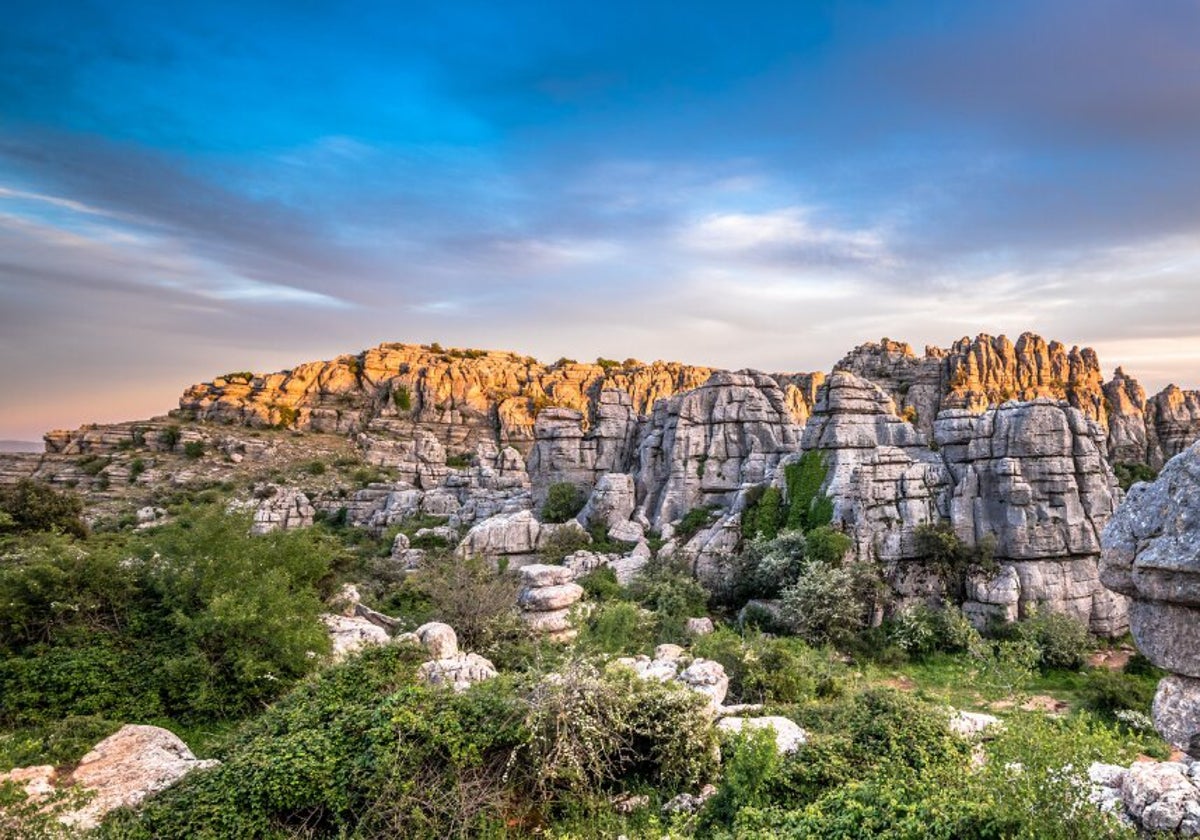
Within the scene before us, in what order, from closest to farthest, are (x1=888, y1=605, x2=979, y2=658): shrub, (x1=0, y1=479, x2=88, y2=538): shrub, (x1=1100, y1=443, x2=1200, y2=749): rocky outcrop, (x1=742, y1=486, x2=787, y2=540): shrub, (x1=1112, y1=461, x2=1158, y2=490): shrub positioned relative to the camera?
1. (x1=1100, y1=443, x2=1200, y2=749): rocky outcrop
2. (x1=888, y1=605, x2=979, y2=658): shrub
3. (x1=0, y1=479, x2=88, y2=538): shrub
4. (x1=742, y1=486, x2=787, y2=540): shrub
5. (x1=1112, y1=461, x2=1158, y2=490): shrub

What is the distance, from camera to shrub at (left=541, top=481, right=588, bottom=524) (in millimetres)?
40062

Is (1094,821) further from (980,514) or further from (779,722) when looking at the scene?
(980,514)

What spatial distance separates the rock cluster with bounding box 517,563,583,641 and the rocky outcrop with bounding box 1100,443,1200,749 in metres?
14.9

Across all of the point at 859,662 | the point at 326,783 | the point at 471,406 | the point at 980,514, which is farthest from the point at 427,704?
the point at 471,406

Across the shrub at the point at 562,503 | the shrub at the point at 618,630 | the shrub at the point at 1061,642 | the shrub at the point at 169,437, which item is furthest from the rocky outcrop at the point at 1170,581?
the shrub at the point at 169,437

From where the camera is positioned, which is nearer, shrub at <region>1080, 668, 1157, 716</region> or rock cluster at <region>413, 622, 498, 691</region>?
rock cluster at <region>413, 622, 498, 691</region>

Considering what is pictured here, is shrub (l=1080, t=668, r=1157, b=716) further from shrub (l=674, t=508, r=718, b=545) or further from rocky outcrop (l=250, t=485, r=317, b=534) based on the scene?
rocky outcrop (l=250, t=485, r=317, b=534)

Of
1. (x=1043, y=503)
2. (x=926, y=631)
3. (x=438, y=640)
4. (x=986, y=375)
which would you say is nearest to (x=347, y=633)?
(x=438, y=640)

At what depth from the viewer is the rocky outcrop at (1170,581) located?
649cm

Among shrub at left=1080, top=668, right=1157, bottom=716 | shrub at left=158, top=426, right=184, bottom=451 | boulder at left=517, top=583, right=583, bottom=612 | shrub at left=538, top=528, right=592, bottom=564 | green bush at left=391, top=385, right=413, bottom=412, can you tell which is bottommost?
shrub at left=1080, top=668, right=1157, bottom=716

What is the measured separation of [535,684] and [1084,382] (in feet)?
298

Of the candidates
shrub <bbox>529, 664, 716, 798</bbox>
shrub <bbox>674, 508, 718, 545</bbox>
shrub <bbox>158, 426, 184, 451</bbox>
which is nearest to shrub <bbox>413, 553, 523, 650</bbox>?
shrub <bbox>529, 664, 716, 798</bbox>

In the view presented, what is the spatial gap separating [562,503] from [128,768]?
31637 millimetres

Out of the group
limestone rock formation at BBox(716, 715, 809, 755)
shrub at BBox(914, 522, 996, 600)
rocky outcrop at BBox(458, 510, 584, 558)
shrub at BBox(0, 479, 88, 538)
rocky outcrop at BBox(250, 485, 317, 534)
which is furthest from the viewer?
rocky outcrop at BBox(250, 485, 317, 534)
